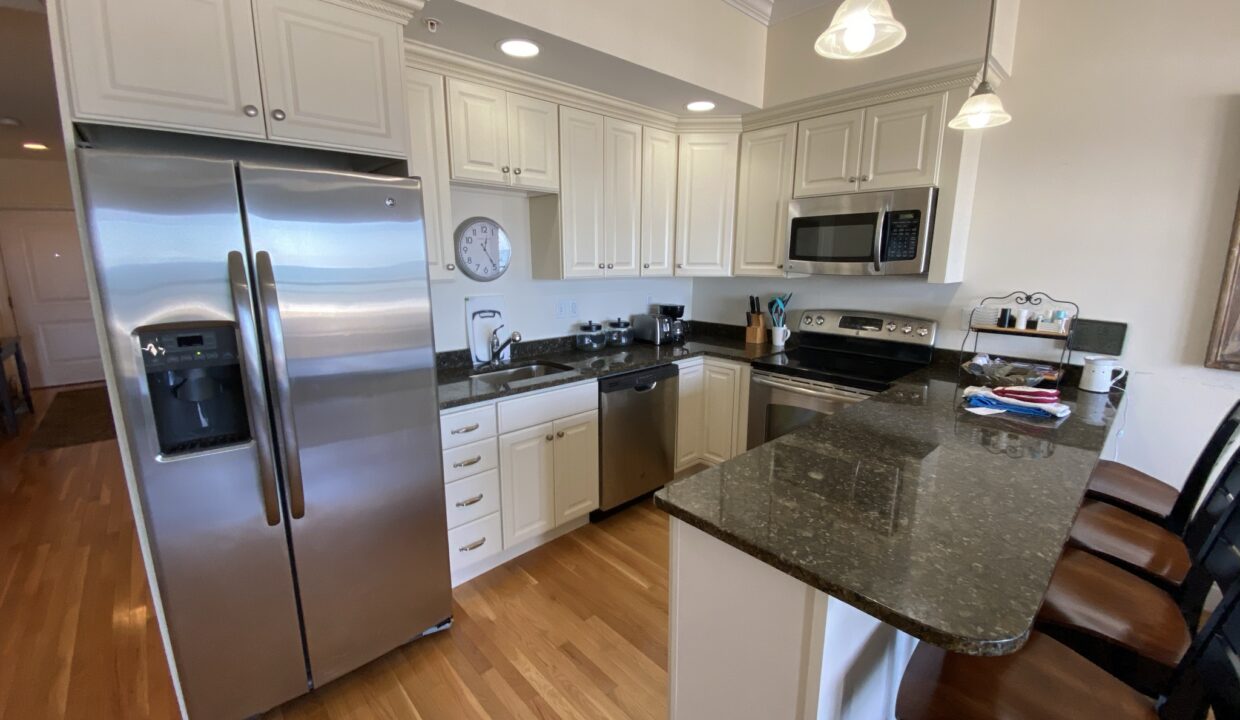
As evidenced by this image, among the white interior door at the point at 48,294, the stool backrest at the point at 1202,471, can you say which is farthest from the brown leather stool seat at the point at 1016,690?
the white interior door at the point at 48,294

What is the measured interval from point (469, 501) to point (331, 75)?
1.68 meters

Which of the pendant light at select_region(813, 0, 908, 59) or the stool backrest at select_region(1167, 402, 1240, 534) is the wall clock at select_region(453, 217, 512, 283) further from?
the stool backrest at select_region(1167, 402, 1240, 534)

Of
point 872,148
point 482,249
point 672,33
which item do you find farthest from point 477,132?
point 872,148

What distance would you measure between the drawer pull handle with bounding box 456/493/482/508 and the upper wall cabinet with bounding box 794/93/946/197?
2373 millimetres

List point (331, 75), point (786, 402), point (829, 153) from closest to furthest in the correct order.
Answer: point (331, 75) → point (829, 153) → point (786, 402)

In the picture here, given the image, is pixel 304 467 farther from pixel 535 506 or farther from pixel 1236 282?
pixel 1236 282

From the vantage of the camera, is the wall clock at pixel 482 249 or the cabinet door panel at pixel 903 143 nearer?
the cabinet door panel at pixel 903 143

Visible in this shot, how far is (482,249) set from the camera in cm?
271

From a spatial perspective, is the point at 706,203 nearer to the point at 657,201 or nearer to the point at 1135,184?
the point at 657,201

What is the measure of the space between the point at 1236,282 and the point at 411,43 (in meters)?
3.40

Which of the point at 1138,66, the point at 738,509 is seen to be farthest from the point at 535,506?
the point at 1138,66

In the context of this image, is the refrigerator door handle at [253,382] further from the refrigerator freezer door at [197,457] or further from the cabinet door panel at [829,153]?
the cabinet door panel at [829,153]

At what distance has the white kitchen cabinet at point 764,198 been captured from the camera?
2.94m

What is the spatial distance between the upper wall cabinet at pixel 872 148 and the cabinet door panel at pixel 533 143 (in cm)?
139
